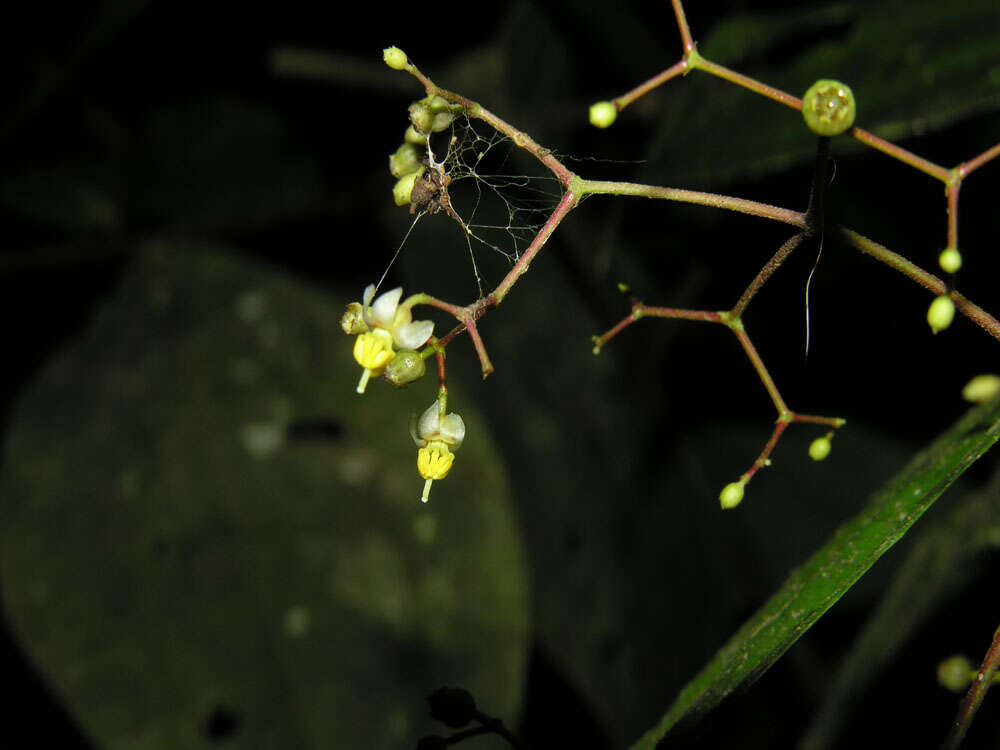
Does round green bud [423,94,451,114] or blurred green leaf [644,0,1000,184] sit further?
blurred green leaf [644,0,1000,184]

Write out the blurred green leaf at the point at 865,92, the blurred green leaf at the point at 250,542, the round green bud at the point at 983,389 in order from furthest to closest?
the blurred green leaf at the point at 250,542, the blurred green leaf at the point at 865,92, the round green bud at the point at 983,389

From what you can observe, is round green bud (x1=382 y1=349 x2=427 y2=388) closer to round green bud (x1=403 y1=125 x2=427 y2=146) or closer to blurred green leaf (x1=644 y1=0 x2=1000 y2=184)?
round green bud (x1=403 y1=125 x2=427 y2=146)

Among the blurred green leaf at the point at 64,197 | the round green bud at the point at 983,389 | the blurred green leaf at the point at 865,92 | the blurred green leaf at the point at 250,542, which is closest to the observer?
the round green bud at the point at 983,389

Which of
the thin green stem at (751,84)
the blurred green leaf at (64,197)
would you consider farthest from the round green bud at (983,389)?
the blurred green leaf at (64,197)

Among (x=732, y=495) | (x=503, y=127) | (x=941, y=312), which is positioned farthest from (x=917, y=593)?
(x=503, y=127)

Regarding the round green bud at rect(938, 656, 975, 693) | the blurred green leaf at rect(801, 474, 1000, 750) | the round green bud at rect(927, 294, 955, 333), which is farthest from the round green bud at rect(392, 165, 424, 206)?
the blurred green leaf at rect(801, 474, 1000, 750)

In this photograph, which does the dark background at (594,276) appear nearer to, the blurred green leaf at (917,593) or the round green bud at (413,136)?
the blurred green leaf at (917,593)

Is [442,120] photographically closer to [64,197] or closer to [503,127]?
[503,127]
